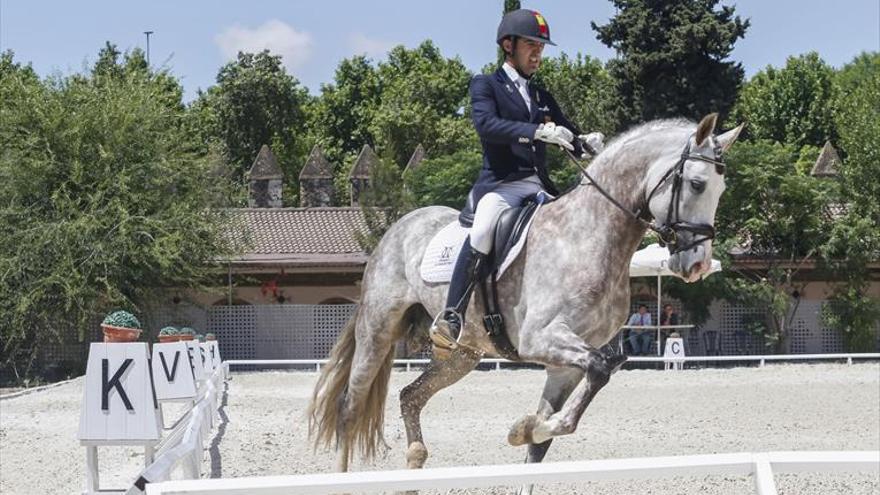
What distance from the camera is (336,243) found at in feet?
126

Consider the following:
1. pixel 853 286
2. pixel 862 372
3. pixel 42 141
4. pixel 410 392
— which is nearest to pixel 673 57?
pixel 853 286

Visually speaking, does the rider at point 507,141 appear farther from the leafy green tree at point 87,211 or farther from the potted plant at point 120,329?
the leafy green tree at point 87,211

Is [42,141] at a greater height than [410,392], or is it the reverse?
[42,141]

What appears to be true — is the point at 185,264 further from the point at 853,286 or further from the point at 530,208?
the point at 530,208

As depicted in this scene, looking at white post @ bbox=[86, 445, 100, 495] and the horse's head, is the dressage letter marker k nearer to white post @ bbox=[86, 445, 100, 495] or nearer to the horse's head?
white post @ bbox=[86, 445, 100, 495]

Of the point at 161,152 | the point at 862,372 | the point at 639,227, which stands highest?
the point at 161,152

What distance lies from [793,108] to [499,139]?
57.7m

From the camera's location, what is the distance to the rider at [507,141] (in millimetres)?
7160

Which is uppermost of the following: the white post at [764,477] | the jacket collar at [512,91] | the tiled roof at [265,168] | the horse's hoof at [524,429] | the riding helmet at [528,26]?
the tiled roof at [265,168]

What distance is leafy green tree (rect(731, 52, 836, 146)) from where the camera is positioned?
60.7 meters

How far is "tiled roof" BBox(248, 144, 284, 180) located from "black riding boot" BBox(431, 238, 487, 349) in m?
44.5

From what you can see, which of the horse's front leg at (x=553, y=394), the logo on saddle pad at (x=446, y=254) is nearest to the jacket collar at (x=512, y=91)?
the logo on saddle pad at (x=446, y=254)

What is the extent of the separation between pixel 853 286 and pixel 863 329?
4.00 ft

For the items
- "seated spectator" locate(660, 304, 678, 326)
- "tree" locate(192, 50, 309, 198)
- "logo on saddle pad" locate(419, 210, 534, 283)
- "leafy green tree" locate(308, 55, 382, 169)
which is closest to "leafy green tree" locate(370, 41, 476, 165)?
"leafy green tree" locate(308, 55, 382, 169)
